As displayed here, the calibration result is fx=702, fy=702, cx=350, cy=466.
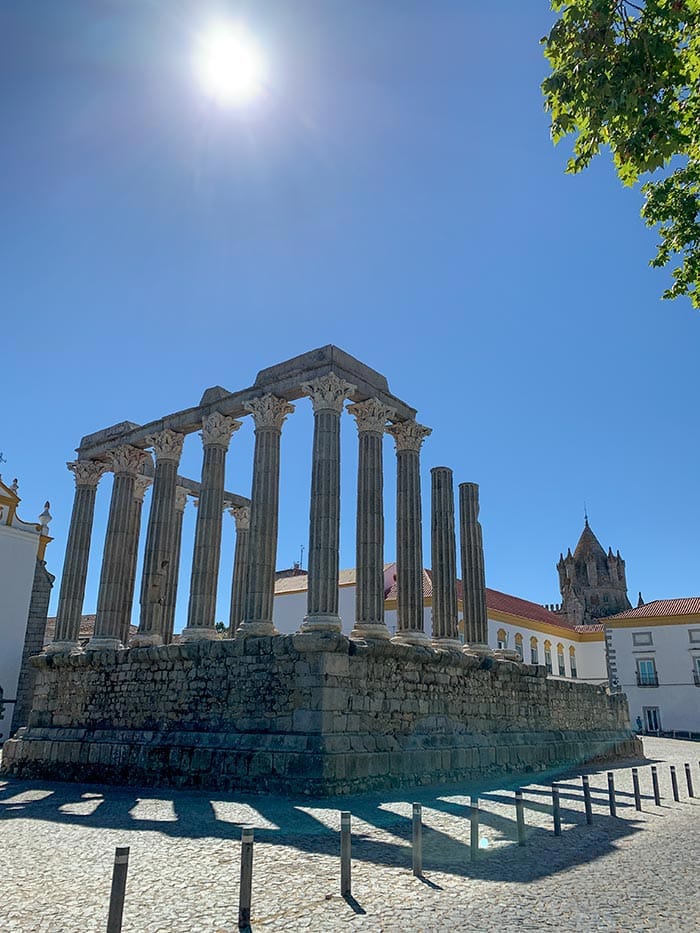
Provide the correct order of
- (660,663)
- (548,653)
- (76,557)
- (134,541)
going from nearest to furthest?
(76,557)
(134,541)
(660,663)
(548,653)

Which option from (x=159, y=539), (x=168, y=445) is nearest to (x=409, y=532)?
(x=159, y=539)

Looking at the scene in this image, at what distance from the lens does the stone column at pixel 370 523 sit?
1504 cm

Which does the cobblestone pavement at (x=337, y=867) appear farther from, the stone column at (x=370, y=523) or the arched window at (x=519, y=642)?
the arched window at (x=519, y=642)

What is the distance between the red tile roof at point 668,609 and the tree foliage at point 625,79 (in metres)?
40.2

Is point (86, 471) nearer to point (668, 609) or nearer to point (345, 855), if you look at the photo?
point (345, 855)

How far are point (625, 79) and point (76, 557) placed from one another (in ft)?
59.0

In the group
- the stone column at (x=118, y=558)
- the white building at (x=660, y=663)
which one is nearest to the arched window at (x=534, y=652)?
the white building at (x=660, y=663)

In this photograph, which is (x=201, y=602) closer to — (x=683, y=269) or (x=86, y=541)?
(x=86, y=541)

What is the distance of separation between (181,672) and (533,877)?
10.2 m

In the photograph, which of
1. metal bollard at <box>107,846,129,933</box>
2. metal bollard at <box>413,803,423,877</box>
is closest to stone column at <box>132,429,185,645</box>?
metal bollard at <box>413,803,423,877</box>

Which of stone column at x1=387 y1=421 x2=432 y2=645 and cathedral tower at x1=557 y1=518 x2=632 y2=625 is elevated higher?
cathedral tower at x1=557 y1=518 x2=632 y2=625

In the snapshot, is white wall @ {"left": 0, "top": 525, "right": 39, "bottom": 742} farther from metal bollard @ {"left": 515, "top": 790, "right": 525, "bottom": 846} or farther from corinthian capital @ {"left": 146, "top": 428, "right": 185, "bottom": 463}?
metal bollard @ {"left": 515, "top": 790, "right": 525, "bottom": 846}

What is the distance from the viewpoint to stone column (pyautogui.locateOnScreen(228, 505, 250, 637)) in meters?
21.7

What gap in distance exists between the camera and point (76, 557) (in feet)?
65.7
